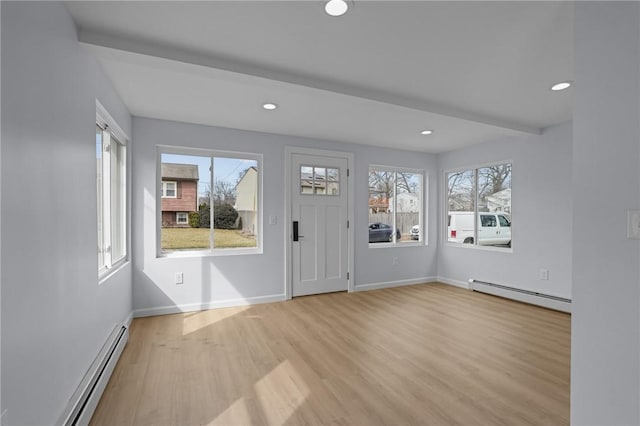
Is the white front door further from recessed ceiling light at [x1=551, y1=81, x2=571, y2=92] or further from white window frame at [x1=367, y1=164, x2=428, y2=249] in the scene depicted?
recessed ceiling light at [x1=551, y1=81, x2=571, y2=92]

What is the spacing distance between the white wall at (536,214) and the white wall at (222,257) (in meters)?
1.65

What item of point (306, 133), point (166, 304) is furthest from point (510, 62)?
point (166, 304)

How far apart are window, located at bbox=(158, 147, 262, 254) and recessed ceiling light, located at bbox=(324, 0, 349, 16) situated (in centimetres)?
276

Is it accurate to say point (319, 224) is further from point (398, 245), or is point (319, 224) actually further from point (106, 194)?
point (106, 194)

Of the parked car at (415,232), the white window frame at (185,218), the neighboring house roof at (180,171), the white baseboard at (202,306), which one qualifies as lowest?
the white baseboard at (202,306)

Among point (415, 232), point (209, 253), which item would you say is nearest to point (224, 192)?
point (209, 253)

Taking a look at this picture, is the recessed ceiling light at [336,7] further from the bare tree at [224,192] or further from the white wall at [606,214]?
the bare tree at [224,192]

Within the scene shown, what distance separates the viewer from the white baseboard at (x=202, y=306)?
376 cm

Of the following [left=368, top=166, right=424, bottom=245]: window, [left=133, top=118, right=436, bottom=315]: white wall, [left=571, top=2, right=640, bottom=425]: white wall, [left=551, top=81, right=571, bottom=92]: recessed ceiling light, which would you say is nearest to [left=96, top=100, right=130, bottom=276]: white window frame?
[left=133, top=118, right=436, bottom=315]: white wall

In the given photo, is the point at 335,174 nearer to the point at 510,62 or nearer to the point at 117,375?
the point at 510,62

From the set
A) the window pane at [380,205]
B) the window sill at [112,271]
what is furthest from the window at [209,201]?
the window pane at [380,205]

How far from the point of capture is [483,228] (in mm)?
5059

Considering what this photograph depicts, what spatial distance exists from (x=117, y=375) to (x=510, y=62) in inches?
150

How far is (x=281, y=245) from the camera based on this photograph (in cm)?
449
